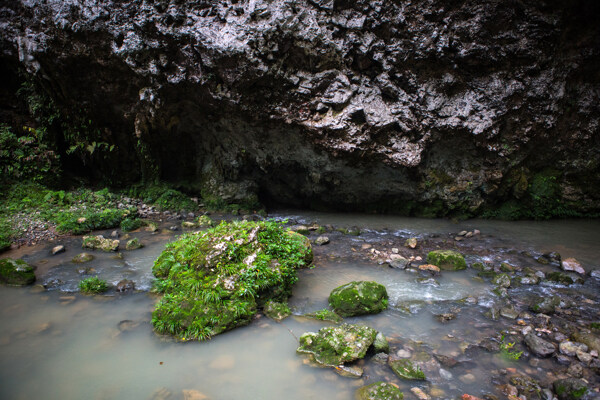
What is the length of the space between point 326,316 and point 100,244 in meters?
6.63

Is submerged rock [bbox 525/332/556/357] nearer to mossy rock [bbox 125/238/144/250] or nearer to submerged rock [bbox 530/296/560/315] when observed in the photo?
submerged rock [bbox 530/296/560/315]

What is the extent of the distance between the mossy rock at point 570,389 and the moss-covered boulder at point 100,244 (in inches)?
346

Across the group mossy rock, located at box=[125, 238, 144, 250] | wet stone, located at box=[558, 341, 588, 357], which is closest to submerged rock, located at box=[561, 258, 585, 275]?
wet stone, located at box=[558, 341, 588, 357]

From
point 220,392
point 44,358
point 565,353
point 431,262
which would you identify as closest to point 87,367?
point 44,358

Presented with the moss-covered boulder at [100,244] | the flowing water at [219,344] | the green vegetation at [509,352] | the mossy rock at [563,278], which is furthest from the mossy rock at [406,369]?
the moss-covered boulder at [100,244]

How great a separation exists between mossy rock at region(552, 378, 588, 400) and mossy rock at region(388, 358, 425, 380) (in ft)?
4.26

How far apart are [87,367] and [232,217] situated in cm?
796

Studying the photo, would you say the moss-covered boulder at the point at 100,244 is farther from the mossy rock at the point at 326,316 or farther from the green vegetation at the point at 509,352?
the green vegetation at the point at 509,352

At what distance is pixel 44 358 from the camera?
3.59m

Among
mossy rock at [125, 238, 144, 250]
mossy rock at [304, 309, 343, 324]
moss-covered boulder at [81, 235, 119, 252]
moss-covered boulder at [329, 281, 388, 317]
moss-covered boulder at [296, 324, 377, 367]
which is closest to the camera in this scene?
moss-covered boulder at [296, 324, 377, 367]

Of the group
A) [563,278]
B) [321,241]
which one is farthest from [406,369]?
[321,241]

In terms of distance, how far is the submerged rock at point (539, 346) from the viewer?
11.5 ft

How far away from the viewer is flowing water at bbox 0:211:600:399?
3.14 metres

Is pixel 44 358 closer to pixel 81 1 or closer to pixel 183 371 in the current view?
pixel 183 371
